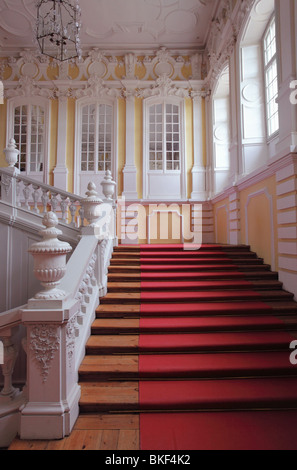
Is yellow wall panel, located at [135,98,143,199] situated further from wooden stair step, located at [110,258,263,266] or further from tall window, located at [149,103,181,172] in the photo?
wooden stair step, located at [110,258,263,266]

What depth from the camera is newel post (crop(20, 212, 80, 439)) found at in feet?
5.93

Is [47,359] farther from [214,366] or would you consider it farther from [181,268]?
[181,268]

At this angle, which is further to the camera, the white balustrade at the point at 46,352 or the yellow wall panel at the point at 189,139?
the yellow wall panel at the point at 189,139

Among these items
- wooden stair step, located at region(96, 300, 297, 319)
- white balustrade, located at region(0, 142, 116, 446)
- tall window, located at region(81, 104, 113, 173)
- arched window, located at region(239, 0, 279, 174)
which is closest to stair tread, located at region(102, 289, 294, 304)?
wooden stair step, located at region(96, 300, 297, 319)

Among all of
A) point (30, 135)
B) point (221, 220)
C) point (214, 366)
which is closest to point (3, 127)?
point (30, 135)

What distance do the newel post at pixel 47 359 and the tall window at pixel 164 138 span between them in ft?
19.8

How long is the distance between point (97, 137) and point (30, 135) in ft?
6.04

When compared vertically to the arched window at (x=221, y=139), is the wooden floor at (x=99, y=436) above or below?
below

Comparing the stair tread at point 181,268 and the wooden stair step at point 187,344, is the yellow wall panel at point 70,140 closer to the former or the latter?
the stair tread at point 181,268

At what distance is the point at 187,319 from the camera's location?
9.95 feet

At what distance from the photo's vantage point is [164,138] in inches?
297

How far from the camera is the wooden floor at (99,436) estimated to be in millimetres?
1738

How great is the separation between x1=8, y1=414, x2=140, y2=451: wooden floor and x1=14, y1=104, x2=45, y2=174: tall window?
6883 millimetres

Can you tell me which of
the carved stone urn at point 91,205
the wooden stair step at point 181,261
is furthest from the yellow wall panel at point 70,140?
the carved stone urn at point 91,205
